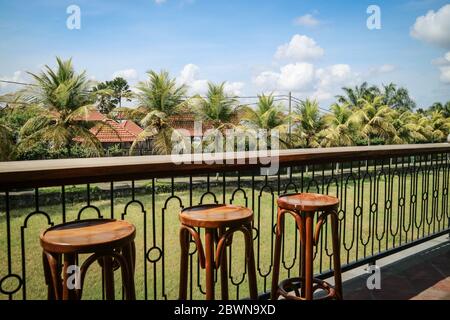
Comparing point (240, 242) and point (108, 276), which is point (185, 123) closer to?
point (240, 242)

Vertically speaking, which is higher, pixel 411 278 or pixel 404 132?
pixel 404 132

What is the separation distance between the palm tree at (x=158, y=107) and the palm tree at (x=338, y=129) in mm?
10770

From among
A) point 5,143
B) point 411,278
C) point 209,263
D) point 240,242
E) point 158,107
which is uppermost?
point 158,107

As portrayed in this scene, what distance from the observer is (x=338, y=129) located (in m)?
24.5

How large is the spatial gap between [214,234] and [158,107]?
1705 cm

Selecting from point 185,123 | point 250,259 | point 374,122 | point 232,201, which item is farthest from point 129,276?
point 374,122

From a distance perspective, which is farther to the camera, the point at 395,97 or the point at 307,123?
the point at 395,97

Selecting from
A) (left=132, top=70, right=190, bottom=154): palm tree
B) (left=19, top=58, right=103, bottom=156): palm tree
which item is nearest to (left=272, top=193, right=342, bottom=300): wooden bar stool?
(left=19, top=58, right=103, bottom=156): palm tree

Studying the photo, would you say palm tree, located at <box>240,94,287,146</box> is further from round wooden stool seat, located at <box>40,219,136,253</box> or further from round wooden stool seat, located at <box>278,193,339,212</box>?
round wooden stool seat, located at <box>40,219,136,253</box>

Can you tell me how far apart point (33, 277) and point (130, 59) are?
2161 centimetres

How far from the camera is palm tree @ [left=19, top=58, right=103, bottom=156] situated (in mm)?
15320

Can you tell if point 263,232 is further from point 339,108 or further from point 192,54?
point 192,54

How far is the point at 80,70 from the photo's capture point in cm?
1616

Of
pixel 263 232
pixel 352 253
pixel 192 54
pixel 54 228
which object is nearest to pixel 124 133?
pixel 192 54
